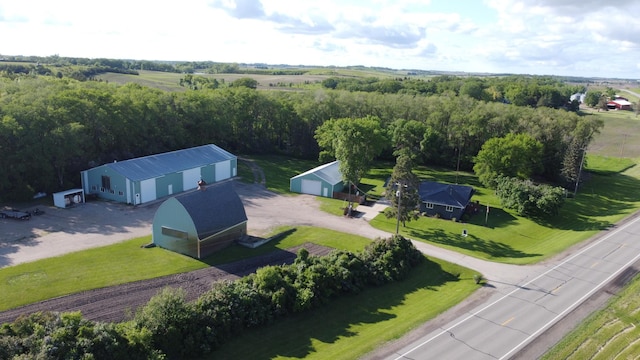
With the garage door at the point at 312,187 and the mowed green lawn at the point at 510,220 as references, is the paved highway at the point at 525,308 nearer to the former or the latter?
the mowed green lawn at the point at 510,220

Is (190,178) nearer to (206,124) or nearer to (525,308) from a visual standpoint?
(206,124)

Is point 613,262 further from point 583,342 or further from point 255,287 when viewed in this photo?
point 255,287

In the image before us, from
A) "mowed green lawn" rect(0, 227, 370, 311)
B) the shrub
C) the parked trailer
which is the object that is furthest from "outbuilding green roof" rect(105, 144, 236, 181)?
the shrub

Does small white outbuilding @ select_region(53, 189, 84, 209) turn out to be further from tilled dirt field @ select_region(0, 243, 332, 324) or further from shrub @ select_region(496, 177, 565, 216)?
shrub @ select_region(496, 177, 565, 216)

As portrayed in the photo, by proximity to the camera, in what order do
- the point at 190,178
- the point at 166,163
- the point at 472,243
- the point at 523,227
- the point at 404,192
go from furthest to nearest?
the point at 190,178, the point at 166,163, the point at 523,227, the point at 472,243, the point at 404,192

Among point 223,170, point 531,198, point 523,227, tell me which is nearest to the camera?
point 523,227

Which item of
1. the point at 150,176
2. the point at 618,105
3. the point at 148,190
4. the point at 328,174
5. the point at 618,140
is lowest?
the point at 148,190

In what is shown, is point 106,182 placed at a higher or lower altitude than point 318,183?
higher

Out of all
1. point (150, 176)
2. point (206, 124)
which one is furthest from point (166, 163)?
point (206, 124)
